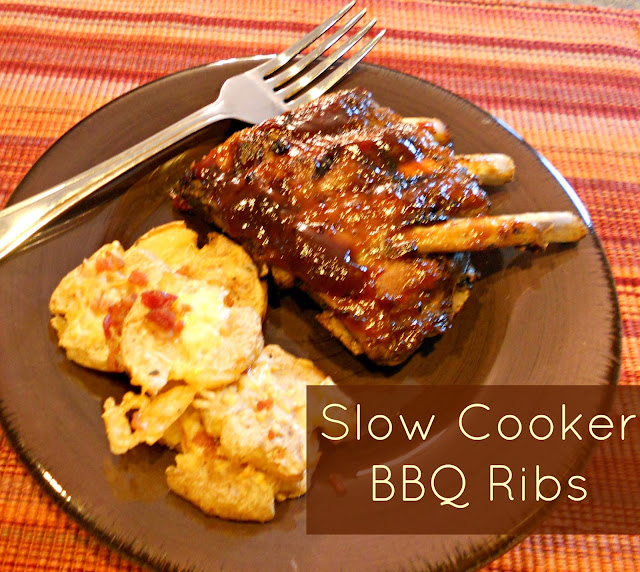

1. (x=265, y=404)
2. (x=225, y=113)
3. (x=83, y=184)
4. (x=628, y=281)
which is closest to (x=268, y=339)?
(x=265, y=404)

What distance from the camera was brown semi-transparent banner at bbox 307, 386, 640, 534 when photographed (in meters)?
1.57

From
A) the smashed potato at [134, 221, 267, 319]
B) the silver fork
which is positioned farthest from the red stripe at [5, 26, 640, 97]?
the smashed potato at [134, 221, 267, 319]

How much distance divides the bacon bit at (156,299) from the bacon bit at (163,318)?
0.05 feet

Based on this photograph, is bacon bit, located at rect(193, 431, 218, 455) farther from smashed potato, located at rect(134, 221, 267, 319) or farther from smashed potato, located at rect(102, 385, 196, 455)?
smashed potato, located at rect(134, 221, 267, 319)

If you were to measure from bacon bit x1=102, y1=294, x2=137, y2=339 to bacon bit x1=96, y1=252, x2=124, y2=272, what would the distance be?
14cm

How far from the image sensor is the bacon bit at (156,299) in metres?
1.74

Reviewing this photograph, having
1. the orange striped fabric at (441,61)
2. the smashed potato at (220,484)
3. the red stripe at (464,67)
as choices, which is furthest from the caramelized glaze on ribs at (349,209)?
the red stripe at (464,67)

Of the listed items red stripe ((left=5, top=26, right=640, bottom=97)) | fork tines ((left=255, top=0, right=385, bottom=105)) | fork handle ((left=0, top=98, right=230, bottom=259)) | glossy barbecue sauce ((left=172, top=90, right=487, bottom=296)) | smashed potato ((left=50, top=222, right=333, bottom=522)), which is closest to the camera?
smashed potato ((left=50, top=222, right=333, bottom=522))

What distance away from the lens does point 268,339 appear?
1.98 m

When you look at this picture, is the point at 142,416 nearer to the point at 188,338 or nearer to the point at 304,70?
the point at 188,338

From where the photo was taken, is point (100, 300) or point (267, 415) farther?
point (100, 300)

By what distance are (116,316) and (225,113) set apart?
1.07 meters

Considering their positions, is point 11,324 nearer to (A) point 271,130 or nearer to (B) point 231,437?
(B) point 231,437

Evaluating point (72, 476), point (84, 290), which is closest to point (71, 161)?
point (84, 290)
